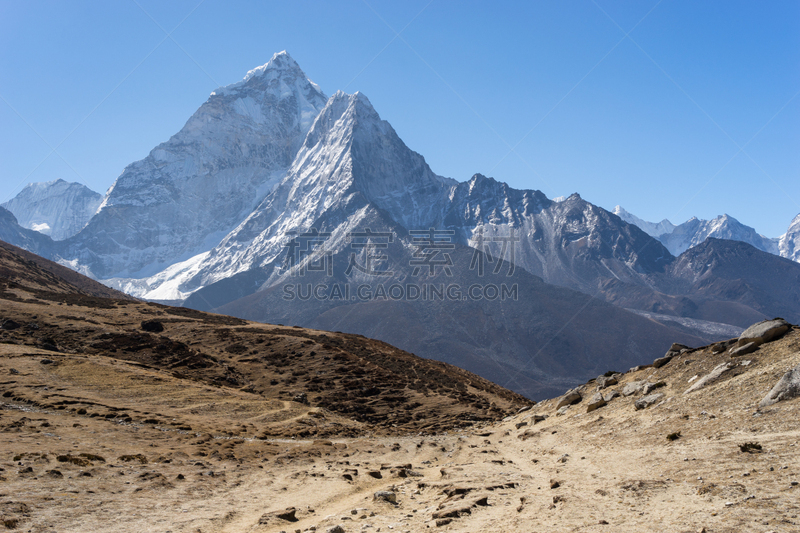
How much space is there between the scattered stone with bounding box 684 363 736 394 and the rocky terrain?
76 millimetres

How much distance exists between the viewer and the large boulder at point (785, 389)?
19156 millimetres

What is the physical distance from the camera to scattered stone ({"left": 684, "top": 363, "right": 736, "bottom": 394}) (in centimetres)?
2489

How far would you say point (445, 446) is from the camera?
3103 centimetres

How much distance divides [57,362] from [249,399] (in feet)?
51.6

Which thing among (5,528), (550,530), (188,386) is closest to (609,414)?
(550,530)

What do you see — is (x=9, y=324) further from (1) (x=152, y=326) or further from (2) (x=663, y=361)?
(2) (x=663, y=361)

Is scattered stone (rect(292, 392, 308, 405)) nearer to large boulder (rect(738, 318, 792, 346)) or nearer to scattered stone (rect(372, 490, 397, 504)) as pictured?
scattered stone (rect(372, 490, 397, 504))

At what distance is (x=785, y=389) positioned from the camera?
1936 centimetres

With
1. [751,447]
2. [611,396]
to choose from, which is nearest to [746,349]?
[611,396]

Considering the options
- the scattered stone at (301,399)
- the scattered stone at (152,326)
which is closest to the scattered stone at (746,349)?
the scattered stone at (301,399)

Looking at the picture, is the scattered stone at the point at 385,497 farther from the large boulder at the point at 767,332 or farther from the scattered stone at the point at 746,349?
the large boulder at the point at 767,332

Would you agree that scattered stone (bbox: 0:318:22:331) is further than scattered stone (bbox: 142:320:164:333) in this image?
No

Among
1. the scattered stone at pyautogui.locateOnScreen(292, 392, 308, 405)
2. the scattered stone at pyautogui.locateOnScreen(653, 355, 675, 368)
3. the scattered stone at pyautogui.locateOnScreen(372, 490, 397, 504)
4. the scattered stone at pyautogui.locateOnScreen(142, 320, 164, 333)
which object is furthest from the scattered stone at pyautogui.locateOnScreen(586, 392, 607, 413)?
the scattered stone at pyautogui.locateOnScreen(142, 320, 164, 333)

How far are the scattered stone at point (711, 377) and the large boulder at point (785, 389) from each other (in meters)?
4.99
